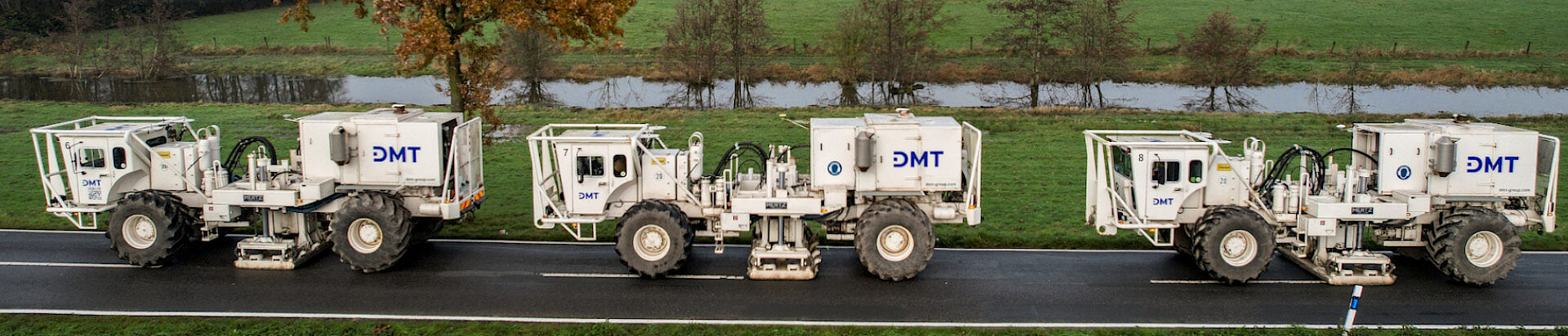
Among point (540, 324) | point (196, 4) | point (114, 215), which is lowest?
point (540, 324)

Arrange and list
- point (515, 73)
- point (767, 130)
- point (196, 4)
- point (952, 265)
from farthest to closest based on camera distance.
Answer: point (196, 4) → point (515, 73) → point (767, 130) → point (952, 265)

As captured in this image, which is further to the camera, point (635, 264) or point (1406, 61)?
point (1406, 61)

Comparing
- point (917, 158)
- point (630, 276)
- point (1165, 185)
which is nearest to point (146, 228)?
point (630, 276)

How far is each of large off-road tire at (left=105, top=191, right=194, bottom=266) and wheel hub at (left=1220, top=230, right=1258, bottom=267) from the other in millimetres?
17345

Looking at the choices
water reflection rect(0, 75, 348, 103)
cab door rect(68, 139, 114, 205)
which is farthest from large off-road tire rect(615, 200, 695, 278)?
water reflection rect(0, 75, 348, 103)

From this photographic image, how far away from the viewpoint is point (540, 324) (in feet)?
46.8

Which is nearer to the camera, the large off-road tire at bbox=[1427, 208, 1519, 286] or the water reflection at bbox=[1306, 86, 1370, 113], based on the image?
the large off-road tire at bbox=[1427, 208, 1519, 286]

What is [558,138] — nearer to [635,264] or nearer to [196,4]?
[635,264]

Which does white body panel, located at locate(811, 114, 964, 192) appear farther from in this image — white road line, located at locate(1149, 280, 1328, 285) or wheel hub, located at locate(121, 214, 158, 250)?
wheel hub, located at locate(121, 214, 158, 250)

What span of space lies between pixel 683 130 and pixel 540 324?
65.6 ft

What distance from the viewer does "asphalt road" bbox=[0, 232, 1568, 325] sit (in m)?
14.9

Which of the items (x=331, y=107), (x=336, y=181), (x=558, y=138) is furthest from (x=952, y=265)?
(x=331, y=107)

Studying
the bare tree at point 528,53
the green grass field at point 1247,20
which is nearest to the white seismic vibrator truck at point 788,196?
the bare tree at point 528,53

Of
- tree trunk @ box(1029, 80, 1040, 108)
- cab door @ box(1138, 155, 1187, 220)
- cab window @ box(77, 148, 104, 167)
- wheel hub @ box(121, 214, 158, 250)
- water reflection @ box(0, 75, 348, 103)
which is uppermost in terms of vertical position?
water reflection @ box(0, 75, 348, 103)
